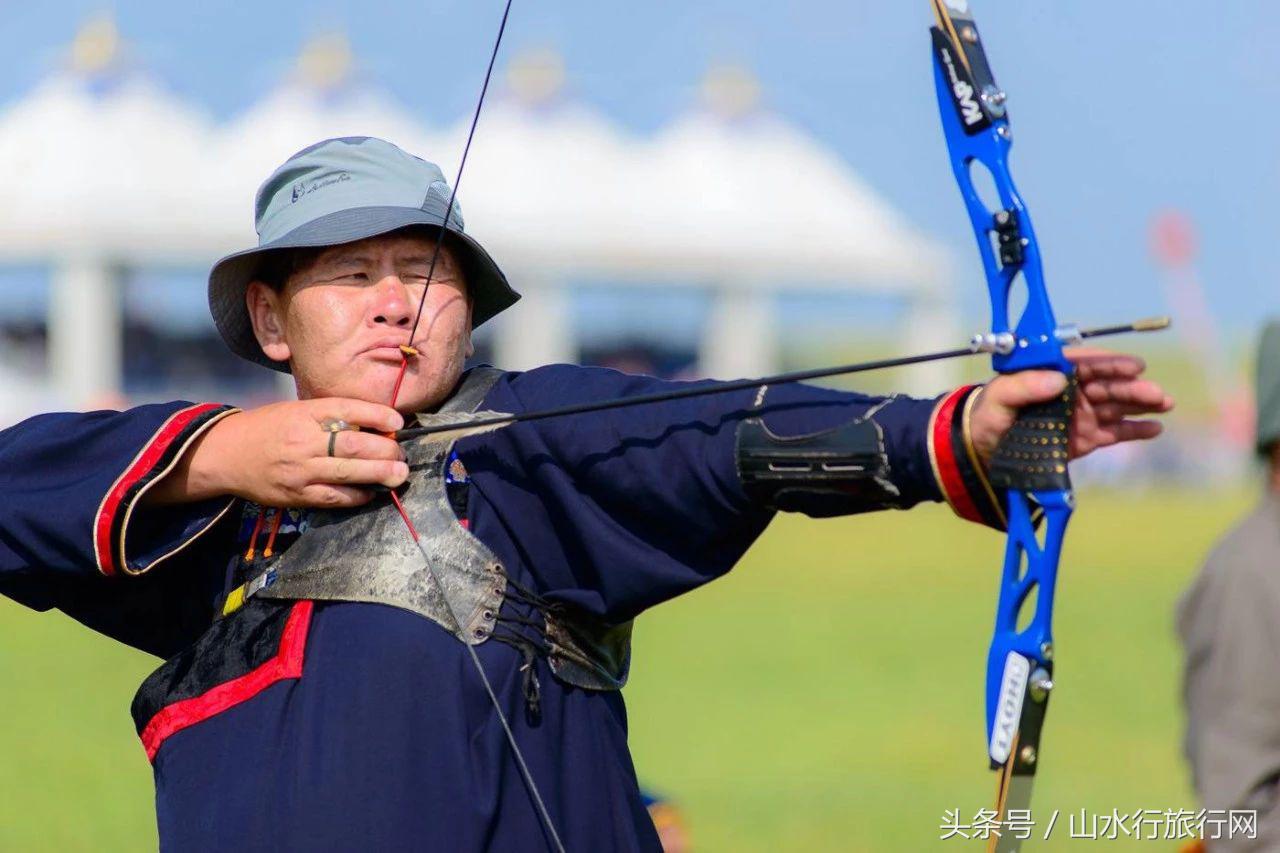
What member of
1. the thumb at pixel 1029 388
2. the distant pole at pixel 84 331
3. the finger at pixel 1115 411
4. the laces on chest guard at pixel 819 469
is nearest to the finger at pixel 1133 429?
the finger at pixel 1115 411

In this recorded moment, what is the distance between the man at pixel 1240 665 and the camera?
2934 mm

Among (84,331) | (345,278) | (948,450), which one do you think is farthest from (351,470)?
(84,331)

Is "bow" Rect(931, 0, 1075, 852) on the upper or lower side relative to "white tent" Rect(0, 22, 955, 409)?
lower

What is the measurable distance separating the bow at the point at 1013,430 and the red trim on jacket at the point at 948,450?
45mm

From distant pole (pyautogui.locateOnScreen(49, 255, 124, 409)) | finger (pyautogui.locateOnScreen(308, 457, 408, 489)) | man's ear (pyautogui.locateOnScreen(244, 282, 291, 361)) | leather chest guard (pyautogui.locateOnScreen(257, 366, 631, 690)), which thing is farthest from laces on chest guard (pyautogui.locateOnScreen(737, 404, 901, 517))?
distant pole (pyautogui.locateOnScreen(49, 255, 124, 409))

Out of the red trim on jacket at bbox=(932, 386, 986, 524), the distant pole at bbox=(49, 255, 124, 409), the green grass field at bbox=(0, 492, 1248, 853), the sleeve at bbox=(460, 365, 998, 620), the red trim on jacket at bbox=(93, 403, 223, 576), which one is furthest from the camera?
the distant pole at bbox=(49, 255, 124, 409)

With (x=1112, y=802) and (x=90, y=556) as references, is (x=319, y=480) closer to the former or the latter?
(x=90, y=556)

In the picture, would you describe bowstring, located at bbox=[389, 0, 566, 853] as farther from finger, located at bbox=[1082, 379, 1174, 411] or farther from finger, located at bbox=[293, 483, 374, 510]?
finger, located at bbox=[1082, 379, 1174, 411]

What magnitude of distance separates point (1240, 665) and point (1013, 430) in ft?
3.45

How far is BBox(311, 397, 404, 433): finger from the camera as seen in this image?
8.22ft

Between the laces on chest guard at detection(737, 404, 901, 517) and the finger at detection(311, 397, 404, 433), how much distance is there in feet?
1.63

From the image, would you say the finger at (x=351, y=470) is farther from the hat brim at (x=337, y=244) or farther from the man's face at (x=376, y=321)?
the hat brim at (x=337, y=244)

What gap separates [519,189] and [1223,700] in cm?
2933

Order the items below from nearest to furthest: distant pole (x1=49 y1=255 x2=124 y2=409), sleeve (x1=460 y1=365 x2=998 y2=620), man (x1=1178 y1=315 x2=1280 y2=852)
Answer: sleeve (x1=460 y1=365 x2=998 y2=620), man (x1=1178 y1=315 x2=1280 y2=852), distant pole (x1=49 y1=255 x2=124 y2=409)
